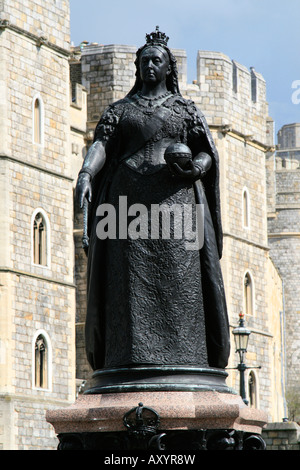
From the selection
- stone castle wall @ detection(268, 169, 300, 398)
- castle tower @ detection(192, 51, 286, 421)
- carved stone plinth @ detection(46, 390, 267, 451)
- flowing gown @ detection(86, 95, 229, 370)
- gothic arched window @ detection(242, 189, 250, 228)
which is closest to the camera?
carved stone plinth @ detection(46, 390, 267, 451)

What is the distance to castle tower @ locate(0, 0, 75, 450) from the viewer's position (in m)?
30.5

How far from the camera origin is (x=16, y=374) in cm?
3036

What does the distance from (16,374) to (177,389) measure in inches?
856

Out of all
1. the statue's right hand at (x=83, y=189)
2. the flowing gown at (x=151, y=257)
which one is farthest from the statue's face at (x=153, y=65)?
the statue's right hand at (x=83, y=189)

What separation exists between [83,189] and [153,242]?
24.2 inches

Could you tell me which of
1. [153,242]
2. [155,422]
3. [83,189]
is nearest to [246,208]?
[153,242]

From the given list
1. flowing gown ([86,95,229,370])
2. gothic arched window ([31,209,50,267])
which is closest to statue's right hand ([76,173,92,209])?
Answer: flowing gown ([86,95,229,370])

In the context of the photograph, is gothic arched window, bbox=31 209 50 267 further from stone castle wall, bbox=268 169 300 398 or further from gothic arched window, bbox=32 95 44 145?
stone castle wall, bbox=268 169 300 398

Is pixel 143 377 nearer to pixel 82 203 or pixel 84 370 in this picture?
pixel 82 203

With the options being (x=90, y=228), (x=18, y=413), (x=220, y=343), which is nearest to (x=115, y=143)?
(x=90, y=228)

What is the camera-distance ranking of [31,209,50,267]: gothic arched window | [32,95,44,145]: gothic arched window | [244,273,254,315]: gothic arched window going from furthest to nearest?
[244,273,254,315]: gothic arched window < [32,95,44,145]: gothic arched window < [31,209,50,267]: gothic arched window

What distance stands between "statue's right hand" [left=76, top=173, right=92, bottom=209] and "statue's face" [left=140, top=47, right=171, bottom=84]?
913 mm

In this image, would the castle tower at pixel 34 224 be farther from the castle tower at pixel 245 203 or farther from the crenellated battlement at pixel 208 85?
the castle tower at pixel 245 203

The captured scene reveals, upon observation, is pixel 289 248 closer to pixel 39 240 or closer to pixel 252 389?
pixel 252 389
